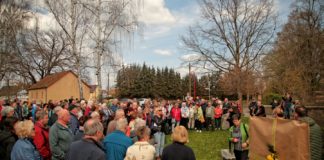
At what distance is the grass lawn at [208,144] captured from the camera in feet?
38.7

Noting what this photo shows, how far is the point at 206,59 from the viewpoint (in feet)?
109

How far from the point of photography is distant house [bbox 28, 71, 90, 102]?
2041 inches

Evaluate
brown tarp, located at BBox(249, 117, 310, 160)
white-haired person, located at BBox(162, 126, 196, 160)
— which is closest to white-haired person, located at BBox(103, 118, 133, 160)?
white-haired person, located at BBox(162, 126, 196, 160)

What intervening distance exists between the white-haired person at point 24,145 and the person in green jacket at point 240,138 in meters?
4.25

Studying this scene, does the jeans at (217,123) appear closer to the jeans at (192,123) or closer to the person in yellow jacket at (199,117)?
the person in yellow jacket at (199,117)

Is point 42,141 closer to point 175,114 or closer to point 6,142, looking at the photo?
point 6,142

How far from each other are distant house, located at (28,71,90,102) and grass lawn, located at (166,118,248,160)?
3859 centimetres

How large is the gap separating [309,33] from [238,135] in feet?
94.2

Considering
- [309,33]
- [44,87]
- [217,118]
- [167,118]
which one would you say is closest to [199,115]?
[217,118]

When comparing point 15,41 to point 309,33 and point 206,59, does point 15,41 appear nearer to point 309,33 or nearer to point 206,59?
point 206,59

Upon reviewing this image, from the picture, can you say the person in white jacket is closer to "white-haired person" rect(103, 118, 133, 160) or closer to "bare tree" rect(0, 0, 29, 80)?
"white-haired person" rect(103, 118, 133, 160)

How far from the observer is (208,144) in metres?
14.2

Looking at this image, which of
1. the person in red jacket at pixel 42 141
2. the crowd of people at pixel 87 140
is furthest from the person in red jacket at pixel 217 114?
the person in red jacket at pixel 42 141

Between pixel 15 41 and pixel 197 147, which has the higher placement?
pixel 15 41
